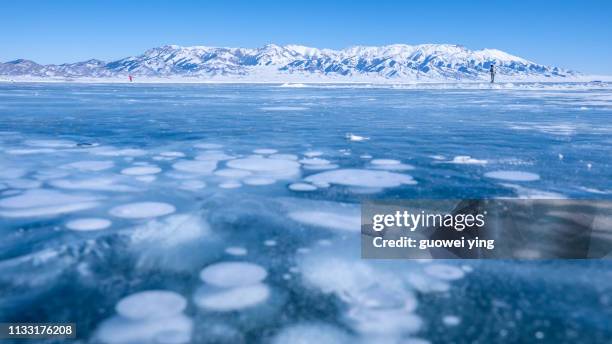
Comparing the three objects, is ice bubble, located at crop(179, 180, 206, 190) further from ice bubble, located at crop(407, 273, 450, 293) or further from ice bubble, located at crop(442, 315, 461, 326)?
ice bubble, located at crop(442, 315, 461, 326)

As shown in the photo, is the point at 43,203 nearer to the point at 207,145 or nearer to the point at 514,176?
the point at 207,145

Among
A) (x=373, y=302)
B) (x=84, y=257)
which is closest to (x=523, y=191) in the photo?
(x=373, y=302)

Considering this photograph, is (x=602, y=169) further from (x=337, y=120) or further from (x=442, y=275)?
(x=337, y=120)

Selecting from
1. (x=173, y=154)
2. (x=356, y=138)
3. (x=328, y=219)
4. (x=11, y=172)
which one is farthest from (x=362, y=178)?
(x=11, y=172)

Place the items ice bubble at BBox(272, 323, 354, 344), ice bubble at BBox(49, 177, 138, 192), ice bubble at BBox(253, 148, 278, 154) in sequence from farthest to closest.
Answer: ice bubble at BBox(253, 148, 278, 154) → ice bubble at BBox(49, 177, 138, 192) → ice bubble at BBox(272, 323, 354, 344)

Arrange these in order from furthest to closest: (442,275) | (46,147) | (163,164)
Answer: (46,147) < (163,164) < (442,275)

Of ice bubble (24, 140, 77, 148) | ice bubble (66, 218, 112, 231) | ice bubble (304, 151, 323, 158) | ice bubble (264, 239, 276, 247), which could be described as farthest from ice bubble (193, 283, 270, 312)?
ice bubble (24, 140, 77, 148)
